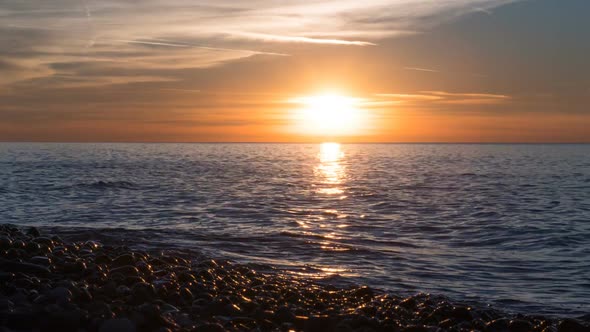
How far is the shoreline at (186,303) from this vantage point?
709 cm

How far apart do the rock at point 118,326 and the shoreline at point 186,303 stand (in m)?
0.01

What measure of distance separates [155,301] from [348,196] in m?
25.5

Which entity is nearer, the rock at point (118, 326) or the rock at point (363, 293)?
the rock at point (118, 326)

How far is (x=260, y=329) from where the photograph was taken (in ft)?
24.9

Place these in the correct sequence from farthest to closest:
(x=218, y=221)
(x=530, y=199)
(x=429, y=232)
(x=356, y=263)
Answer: (x=530, y=199), (x=218, y=221), (x=429, y=232), (x=356, y=263)

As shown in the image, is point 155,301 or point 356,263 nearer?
point 155,301

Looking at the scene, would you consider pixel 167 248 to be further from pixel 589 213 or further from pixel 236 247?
pixel 589 213

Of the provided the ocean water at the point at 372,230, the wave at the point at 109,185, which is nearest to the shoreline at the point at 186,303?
the ocean water at the point at 372,230

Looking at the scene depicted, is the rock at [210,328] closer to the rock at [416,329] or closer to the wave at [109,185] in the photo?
the rock at [416,329]

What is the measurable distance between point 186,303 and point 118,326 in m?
1.90

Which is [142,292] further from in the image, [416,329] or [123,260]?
[416,329]

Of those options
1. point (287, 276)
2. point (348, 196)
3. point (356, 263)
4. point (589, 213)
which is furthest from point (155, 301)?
point (348, 196)

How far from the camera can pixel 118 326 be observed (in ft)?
22.1

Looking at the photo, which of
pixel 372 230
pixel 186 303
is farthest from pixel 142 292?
pixel 372 230
